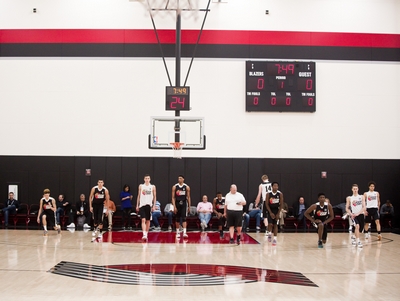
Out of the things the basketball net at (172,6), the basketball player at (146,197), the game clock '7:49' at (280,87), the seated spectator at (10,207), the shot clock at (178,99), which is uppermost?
the basketball net at (172,6)

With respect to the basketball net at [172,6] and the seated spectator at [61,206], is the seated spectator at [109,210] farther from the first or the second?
the basketball net at [172,6]

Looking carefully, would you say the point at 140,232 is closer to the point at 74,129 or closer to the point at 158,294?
the point at 74,129

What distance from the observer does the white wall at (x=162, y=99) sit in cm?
1956

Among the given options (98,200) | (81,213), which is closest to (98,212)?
(98,200)

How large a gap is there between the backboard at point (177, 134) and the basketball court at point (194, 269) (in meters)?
3.06

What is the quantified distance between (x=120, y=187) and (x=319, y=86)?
8.79m

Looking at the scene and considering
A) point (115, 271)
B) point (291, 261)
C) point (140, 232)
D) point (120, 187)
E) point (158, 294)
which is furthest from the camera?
point (120, 187)

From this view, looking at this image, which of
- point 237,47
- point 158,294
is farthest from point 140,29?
point 158,294

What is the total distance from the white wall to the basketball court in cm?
511

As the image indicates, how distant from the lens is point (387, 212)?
18.9 meters

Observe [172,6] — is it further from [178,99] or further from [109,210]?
[109,210]

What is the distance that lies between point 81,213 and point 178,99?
21.4ft

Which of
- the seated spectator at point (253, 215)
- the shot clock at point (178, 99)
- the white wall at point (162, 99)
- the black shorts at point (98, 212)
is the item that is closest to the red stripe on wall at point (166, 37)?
the white wall at point (162, 99)

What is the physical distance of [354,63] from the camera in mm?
19984
